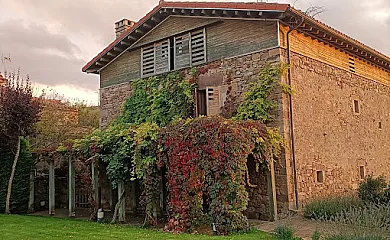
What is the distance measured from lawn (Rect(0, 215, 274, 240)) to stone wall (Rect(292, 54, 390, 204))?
4.17m

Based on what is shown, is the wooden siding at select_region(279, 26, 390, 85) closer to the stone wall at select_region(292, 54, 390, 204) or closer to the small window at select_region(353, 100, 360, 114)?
the stone wall at select_region(292, 54, 390, 204)

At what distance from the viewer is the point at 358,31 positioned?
68.2 feet

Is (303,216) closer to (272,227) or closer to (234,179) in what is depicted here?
(272,227)

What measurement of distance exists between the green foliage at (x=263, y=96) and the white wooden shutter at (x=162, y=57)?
4.14 meters

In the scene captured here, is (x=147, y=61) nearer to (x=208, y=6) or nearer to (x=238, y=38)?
(x=208, y=6)

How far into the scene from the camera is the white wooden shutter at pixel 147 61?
1530 centimetres

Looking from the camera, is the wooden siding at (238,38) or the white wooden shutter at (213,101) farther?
the white wooden shutter at (213,101)

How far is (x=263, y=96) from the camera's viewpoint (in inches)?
464

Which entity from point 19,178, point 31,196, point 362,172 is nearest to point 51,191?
point 31,196

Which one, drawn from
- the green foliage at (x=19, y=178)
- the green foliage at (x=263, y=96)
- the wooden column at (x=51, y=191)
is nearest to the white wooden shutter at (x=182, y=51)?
the green foliage at (x=263, y=96)

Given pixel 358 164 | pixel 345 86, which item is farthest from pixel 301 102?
pixel 358 164

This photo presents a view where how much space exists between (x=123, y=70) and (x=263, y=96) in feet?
22.9

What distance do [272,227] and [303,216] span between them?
1.40m

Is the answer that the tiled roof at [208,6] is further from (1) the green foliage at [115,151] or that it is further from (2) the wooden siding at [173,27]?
(1) the green foliage at [115,151]
